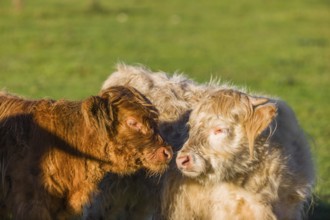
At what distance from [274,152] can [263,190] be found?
1.13 ft

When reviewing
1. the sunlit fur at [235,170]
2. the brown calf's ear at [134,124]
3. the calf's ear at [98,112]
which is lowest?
the sunlit fur at [235,170]

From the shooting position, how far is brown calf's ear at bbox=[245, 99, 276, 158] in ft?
25.3

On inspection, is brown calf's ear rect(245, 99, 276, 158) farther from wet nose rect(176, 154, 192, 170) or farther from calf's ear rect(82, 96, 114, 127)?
calf's ear rect(82, 96, 114, 127)

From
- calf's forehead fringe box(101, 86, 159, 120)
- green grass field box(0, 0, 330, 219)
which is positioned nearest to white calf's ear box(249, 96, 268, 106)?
calf's forehead fringe box(101, 86, 159, 120)

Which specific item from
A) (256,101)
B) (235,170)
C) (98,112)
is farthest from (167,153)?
(256,101)

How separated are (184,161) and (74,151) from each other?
0.93m

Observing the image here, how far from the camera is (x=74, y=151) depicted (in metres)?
7.36

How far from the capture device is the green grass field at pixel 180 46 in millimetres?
19047

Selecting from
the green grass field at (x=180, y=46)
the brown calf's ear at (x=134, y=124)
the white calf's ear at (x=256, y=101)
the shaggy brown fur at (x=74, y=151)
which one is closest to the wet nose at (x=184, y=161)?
the shaggy brown fur at (x=74, y=151)

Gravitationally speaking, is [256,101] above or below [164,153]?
above

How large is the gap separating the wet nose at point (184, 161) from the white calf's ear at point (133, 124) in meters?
0.59

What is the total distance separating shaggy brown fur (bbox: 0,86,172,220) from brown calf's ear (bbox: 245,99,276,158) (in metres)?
0.82

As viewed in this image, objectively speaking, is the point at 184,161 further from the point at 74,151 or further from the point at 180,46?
the point at 180,46

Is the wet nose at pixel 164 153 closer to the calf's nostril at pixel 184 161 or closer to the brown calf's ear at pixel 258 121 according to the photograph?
the calf's nostril at pixel 184 161
